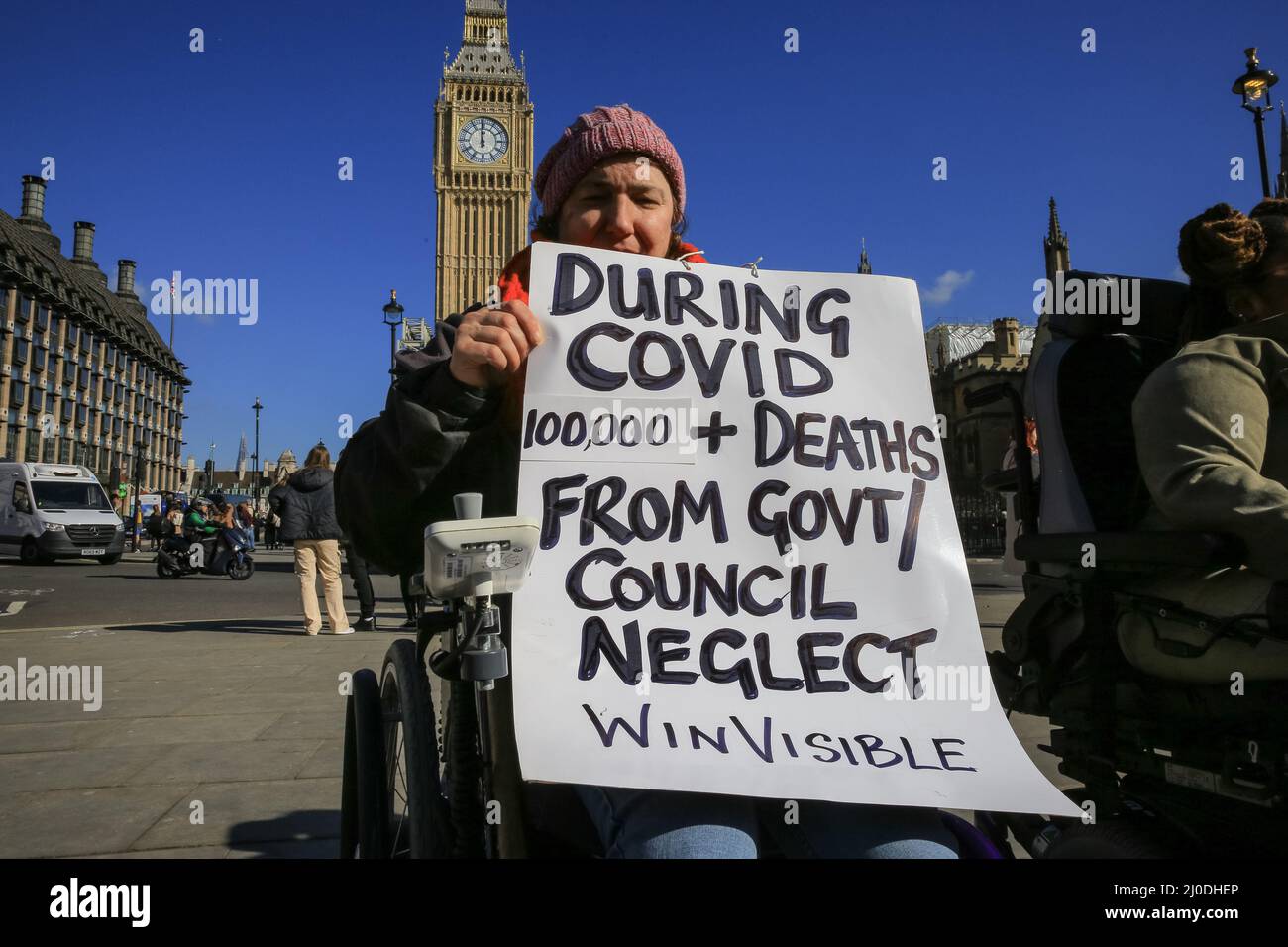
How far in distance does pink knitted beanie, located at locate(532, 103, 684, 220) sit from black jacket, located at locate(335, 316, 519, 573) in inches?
16.5

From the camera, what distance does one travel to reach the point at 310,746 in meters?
4.27

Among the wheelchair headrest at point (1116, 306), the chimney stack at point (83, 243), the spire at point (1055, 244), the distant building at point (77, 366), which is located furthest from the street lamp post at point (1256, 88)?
the chimney stack at point (83, 243)

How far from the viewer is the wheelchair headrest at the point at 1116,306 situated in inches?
85.4

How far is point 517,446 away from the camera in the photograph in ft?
5.03

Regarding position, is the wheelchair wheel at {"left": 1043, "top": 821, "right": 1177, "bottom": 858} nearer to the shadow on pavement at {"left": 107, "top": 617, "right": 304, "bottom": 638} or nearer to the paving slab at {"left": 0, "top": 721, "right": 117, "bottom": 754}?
the paving slab at {"left": 0, "top": 721, "right": 117, "bottom": 754}

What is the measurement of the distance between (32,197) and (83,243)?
832 centimetres

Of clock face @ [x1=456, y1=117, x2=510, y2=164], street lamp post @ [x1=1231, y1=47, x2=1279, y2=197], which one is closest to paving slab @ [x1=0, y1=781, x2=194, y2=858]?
street lamp post @ [x1=1231, y1=47, x2=1279, y2=197]

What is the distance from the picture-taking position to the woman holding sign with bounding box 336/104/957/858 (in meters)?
1.25

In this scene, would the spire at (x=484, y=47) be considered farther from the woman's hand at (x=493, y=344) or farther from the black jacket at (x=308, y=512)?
the woman's hand at (x=493, y=344)

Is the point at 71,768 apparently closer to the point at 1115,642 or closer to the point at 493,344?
the point at 493,344

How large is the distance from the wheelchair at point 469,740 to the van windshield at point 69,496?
24.3 meters

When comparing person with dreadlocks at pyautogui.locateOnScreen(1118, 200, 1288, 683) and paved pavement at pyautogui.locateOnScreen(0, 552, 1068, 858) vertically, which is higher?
person with dreadlocks at pyautogui.locateOnScreen(1118, 200, 1288, 683)

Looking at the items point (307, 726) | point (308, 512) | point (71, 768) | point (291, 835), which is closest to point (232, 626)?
point (308, 512)
